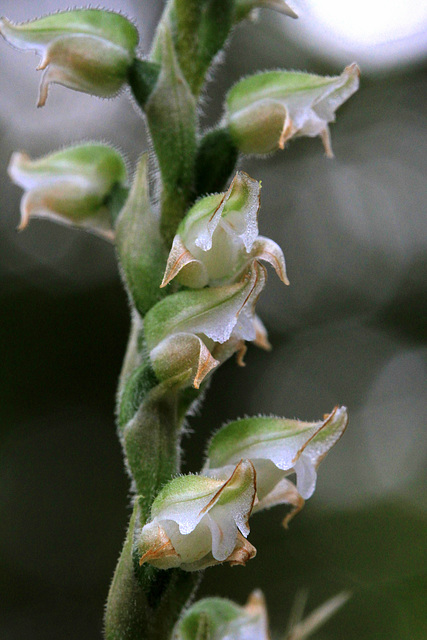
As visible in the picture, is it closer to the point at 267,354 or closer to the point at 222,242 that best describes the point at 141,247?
the point at 222,242

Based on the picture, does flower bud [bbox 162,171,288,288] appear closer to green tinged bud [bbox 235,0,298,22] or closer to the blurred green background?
green tinged bud [bbox 235,0,298,22]

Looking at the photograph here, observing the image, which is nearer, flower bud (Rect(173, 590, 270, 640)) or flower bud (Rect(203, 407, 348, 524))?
flower bud (Rect(203, 407, 348, 524))

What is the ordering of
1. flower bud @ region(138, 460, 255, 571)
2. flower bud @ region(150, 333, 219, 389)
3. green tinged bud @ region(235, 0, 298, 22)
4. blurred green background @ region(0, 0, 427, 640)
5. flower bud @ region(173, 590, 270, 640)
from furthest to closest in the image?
1. blurred green background @ region(0, 0, 427, 640)
2. green tinged bud @ region(235, 0, 298, 22)
3. flower bud @ region(173, 590, 270, 640)
4. flower bud @ region(150, 333, 219, 389)
5. flower bud @ region(138, 460, 255, 571)

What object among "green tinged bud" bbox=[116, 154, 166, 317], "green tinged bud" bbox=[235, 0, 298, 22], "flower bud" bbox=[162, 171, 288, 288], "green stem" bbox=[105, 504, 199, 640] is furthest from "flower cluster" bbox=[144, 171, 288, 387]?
"green tinged bud" bbox=[235, 0, 298, 22]

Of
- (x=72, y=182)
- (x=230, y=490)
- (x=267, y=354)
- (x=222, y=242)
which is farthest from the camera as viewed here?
(x=267, y=354)

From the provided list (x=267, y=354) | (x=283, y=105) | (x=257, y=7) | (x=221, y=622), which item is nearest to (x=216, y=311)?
(x=283, y=105)

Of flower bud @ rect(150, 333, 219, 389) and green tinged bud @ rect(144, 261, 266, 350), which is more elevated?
green tinged bud @ rect(144, 261, 266, 350)

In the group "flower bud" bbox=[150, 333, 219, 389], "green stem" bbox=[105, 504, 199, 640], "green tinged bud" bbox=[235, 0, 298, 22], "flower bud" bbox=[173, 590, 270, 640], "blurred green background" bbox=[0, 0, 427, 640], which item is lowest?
"blurred green background" bbox=[0, 0, 427, 640]
